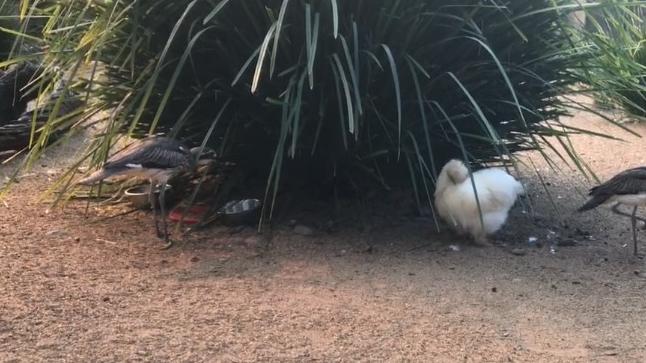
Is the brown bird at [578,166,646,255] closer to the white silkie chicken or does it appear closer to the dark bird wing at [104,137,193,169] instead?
the white silkie chicken

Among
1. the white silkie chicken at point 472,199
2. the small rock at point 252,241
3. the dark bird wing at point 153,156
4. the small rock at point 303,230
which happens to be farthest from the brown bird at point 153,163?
the white silkie chicken at point 472,199

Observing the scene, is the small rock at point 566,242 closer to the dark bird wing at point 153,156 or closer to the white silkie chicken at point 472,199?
the white silkie chicken at point 472,199

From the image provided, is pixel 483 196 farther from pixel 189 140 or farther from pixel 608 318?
pixel 189 140

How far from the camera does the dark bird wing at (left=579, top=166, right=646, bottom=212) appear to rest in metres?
5.36

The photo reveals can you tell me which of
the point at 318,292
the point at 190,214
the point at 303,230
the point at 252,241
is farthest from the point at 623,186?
the point at 190,214

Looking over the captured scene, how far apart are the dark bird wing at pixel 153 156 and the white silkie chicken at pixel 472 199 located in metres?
1.62

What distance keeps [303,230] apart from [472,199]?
3.50ft

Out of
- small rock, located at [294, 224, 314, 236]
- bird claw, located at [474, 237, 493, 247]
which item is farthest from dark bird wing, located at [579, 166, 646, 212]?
small rock, located at [294, 224, 314, 236]

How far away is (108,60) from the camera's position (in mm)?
5773

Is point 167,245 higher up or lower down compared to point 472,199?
lower down

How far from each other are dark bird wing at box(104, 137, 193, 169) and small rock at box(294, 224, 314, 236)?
79cm

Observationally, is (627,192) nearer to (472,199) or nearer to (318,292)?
(472,199)

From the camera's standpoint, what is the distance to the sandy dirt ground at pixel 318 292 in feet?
12.4

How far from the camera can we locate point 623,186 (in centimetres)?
539
